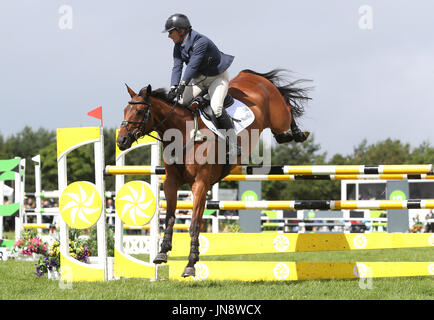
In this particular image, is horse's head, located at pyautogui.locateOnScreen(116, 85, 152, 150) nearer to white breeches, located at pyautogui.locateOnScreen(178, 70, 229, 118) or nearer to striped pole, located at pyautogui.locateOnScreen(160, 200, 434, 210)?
white breeches, located at pyautogui.locateOnScreen(178, 70, 229, 118)

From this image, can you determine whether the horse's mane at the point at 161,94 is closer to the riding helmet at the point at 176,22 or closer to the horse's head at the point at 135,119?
the horse's head at the point at 135,119

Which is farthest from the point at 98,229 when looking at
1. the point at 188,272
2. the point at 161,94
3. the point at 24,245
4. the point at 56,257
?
the point at 24,245

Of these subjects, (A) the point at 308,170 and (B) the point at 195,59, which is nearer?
(B) the point at 195,59

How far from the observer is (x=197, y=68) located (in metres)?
5.37

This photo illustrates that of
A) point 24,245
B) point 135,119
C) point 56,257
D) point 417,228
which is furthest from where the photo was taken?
point 417,228

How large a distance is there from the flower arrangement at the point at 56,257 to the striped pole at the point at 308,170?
1097mm

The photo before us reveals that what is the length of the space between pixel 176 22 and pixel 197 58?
0.38m

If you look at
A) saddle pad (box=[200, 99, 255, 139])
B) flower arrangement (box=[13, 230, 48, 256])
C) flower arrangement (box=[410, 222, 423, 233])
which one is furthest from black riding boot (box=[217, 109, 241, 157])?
flower arrangement (box=[410, 222, 423, 233])

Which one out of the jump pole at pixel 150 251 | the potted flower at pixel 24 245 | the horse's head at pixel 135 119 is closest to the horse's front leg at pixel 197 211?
the horse's head at pixel 135 119

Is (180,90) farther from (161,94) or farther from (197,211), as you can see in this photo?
(197,211)

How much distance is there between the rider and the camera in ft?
17.6

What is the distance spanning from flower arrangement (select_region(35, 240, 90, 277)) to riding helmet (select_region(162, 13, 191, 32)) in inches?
107

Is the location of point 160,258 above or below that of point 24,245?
above

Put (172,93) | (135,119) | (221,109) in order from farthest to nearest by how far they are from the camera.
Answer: (221,109) < (172,93) < (135,119)
